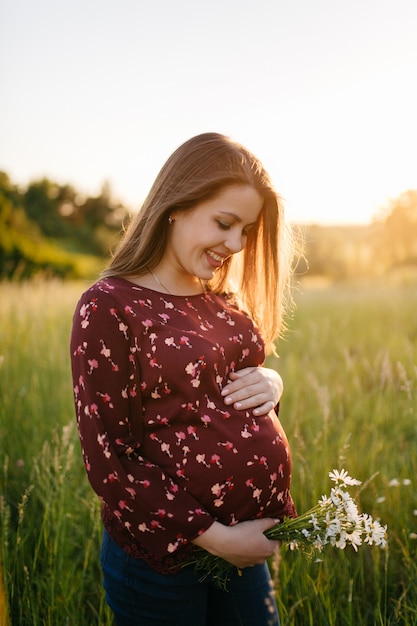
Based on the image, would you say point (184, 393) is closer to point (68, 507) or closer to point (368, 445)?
point (68, 507)

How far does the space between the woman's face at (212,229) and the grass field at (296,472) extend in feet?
2.53

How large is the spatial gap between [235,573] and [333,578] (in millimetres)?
778

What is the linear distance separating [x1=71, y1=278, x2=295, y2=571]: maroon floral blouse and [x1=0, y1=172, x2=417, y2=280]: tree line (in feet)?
46.2

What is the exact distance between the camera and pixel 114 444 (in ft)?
4.42

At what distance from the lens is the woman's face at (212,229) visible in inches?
62.5

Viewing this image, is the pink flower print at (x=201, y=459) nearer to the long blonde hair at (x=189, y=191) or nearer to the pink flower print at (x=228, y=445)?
the pink flower print at (x=228, y=445)

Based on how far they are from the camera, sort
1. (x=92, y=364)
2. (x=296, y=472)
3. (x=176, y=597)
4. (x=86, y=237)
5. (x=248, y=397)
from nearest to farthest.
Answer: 1. (x=92, y=364)
2. (x=176, y=597)
3. (x=248, y=397)
4. (x=296, y=472)
5. (x=86, y=237)

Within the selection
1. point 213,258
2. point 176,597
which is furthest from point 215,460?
point 213,258

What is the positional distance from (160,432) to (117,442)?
0.12 metres

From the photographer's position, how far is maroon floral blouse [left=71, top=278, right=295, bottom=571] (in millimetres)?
1330

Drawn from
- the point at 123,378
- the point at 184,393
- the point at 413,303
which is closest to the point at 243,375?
the point at 184,393

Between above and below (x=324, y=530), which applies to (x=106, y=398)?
above

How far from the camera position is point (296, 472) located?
274cm

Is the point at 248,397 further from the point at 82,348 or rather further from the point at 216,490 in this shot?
the point at 82,348
